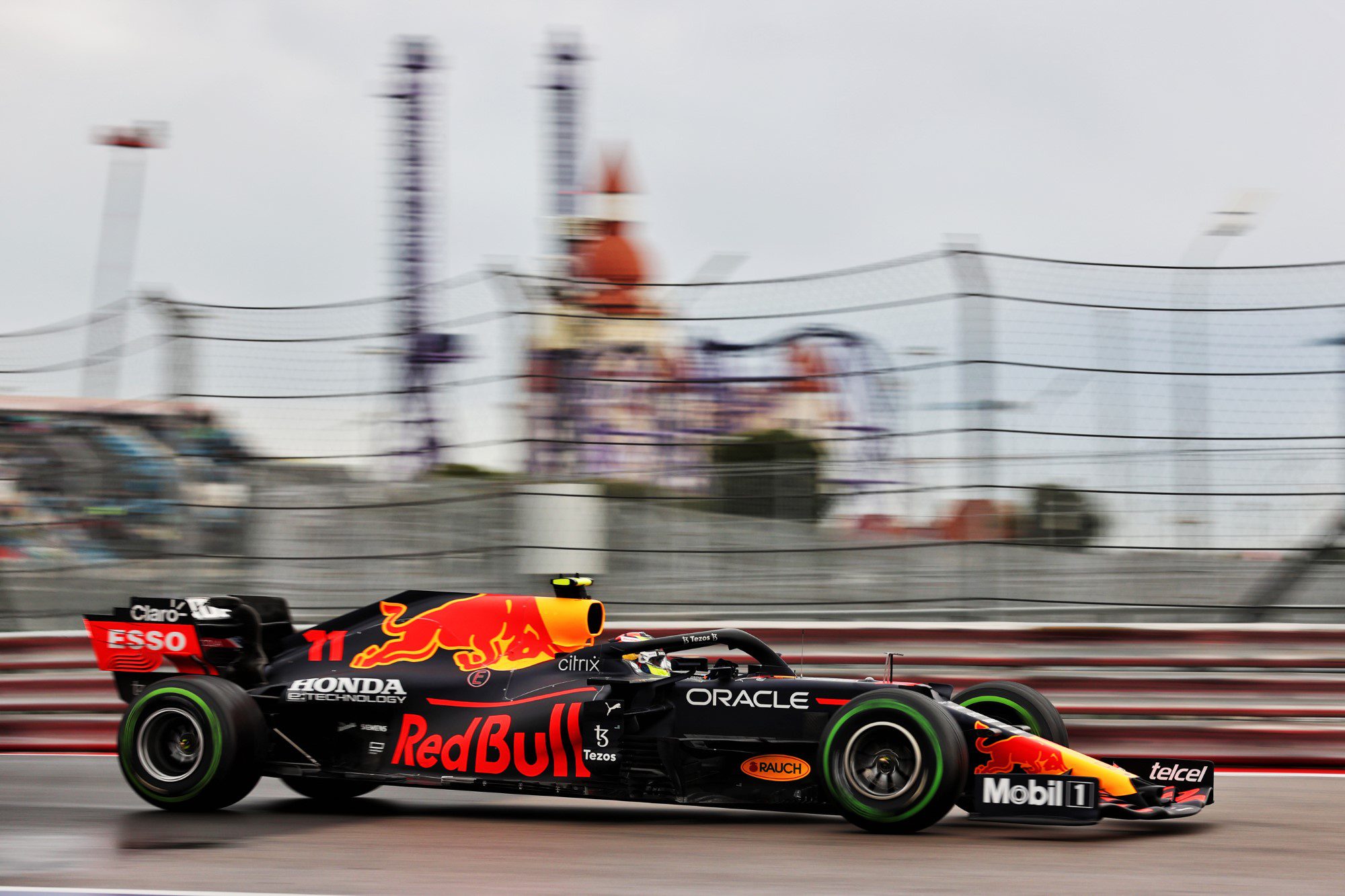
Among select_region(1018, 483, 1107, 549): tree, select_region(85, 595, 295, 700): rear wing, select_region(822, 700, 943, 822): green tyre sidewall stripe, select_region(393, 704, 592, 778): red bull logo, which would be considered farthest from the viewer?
select_region(1018, 483, 1107, 549): tree

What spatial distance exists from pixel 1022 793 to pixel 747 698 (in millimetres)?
1159

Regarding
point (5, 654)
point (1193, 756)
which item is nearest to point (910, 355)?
point (1193, 756)

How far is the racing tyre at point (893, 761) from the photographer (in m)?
5.50

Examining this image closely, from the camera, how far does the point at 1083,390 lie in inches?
337

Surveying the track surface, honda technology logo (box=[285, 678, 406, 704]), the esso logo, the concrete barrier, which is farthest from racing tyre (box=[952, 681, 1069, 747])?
the esso logo

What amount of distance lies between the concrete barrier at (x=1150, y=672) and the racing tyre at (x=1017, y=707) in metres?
1.58

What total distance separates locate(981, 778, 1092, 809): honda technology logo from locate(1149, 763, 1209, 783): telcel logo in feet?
2.42

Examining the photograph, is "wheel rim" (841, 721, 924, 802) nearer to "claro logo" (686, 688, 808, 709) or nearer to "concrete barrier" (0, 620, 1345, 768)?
"claro logo" (686, 688, 808, 709)

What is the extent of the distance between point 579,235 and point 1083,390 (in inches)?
1584

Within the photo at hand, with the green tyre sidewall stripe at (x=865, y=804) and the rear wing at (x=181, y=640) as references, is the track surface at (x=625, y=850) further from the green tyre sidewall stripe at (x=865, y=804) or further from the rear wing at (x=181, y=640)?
the rear wing at (x=181, y=640)

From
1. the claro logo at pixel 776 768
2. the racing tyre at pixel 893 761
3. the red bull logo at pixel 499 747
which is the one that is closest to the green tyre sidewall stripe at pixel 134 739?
the red bull logo at pixel 499 747

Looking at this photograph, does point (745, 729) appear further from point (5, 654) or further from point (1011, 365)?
point (5, 654)

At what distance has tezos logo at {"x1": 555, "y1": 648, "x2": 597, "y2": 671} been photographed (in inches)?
254

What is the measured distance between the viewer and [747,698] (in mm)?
6027
